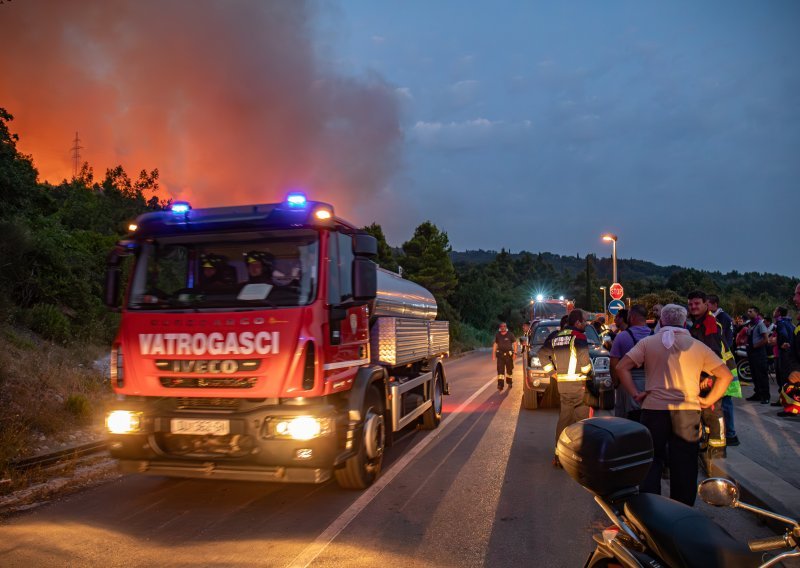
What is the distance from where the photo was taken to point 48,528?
5.02 m

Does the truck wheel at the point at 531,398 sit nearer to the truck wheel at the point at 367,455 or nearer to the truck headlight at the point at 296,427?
the truck wheel at the point at 367,455

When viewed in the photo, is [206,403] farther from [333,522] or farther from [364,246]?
[364,246]

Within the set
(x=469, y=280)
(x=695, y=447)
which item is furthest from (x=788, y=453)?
(x=469, y=280)

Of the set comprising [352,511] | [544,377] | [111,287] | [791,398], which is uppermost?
[111,287]

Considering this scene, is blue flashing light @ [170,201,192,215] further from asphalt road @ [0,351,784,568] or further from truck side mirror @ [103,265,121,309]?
asphalt road @ [0,351,784,568]

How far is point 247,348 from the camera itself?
5.25m

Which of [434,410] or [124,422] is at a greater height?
[124,422]

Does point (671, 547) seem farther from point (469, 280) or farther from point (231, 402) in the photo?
point (469, 280)

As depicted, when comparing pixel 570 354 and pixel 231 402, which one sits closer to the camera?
pixel 231 402

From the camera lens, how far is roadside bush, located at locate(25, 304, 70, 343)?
603 inches

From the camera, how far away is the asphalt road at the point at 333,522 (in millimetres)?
4418

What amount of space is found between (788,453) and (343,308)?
5798 millimetres

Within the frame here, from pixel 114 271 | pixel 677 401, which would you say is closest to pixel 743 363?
pixel 677 401

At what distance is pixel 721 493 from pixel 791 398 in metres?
1.80
